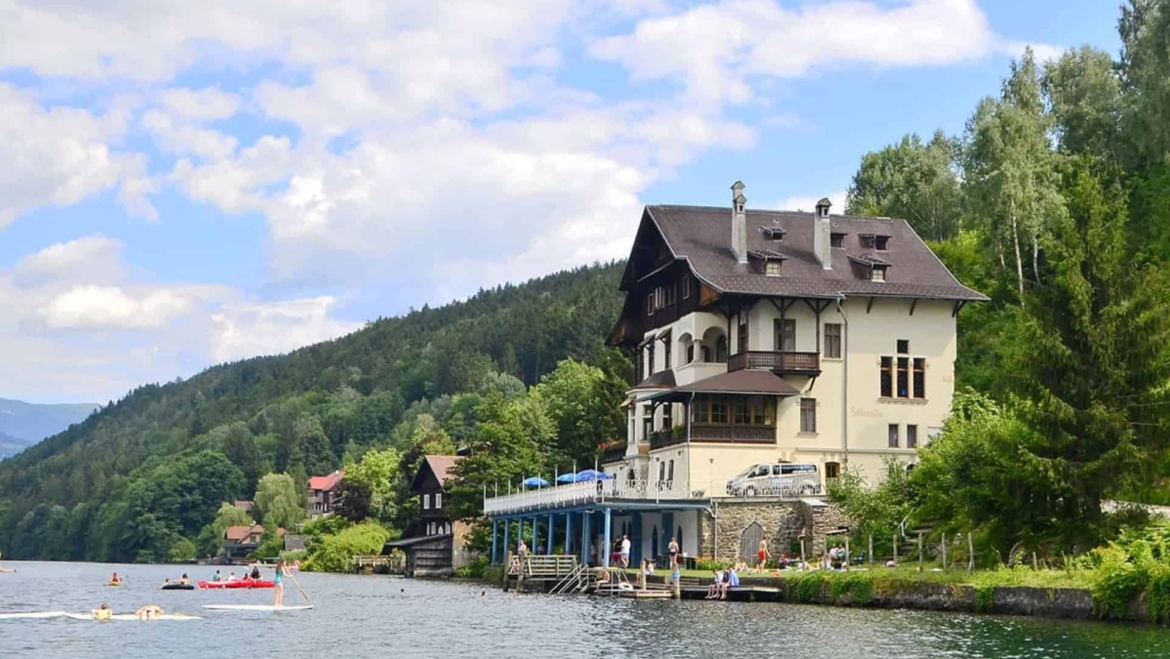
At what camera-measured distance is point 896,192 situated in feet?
360

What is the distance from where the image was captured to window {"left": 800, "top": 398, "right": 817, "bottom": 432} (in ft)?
251

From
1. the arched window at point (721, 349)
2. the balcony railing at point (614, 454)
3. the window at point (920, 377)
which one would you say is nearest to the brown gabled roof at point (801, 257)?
the window at point (920, 377)

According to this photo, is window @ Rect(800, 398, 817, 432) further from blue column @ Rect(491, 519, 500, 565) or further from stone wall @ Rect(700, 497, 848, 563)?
blue column @ Rect(491, 519, 500, 565)

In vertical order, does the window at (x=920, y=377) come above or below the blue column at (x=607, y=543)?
above

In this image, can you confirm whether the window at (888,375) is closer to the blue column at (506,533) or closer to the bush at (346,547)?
the blue column at (506,533)

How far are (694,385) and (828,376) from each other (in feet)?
24.8

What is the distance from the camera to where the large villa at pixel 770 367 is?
7381 centimetres

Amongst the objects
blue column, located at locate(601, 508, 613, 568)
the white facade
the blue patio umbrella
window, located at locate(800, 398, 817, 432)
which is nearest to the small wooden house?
the blue patio umbrella

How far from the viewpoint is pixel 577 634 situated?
145 feet

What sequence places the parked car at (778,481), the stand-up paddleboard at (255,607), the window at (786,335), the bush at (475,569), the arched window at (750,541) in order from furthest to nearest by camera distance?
the bush at (475,569) < the window at (786,335) < the parked car at (778,481) < the arched window at (750,541) < the stand-up paddleboard at (255,607)

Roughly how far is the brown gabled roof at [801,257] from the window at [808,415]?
16.7 feet

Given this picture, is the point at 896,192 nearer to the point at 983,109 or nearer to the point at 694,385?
the point at 983,109

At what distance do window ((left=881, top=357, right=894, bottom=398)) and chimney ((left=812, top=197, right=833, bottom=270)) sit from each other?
205 inches

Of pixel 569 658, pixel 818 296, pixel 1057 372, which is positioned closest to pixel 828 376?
pixel 818 296
